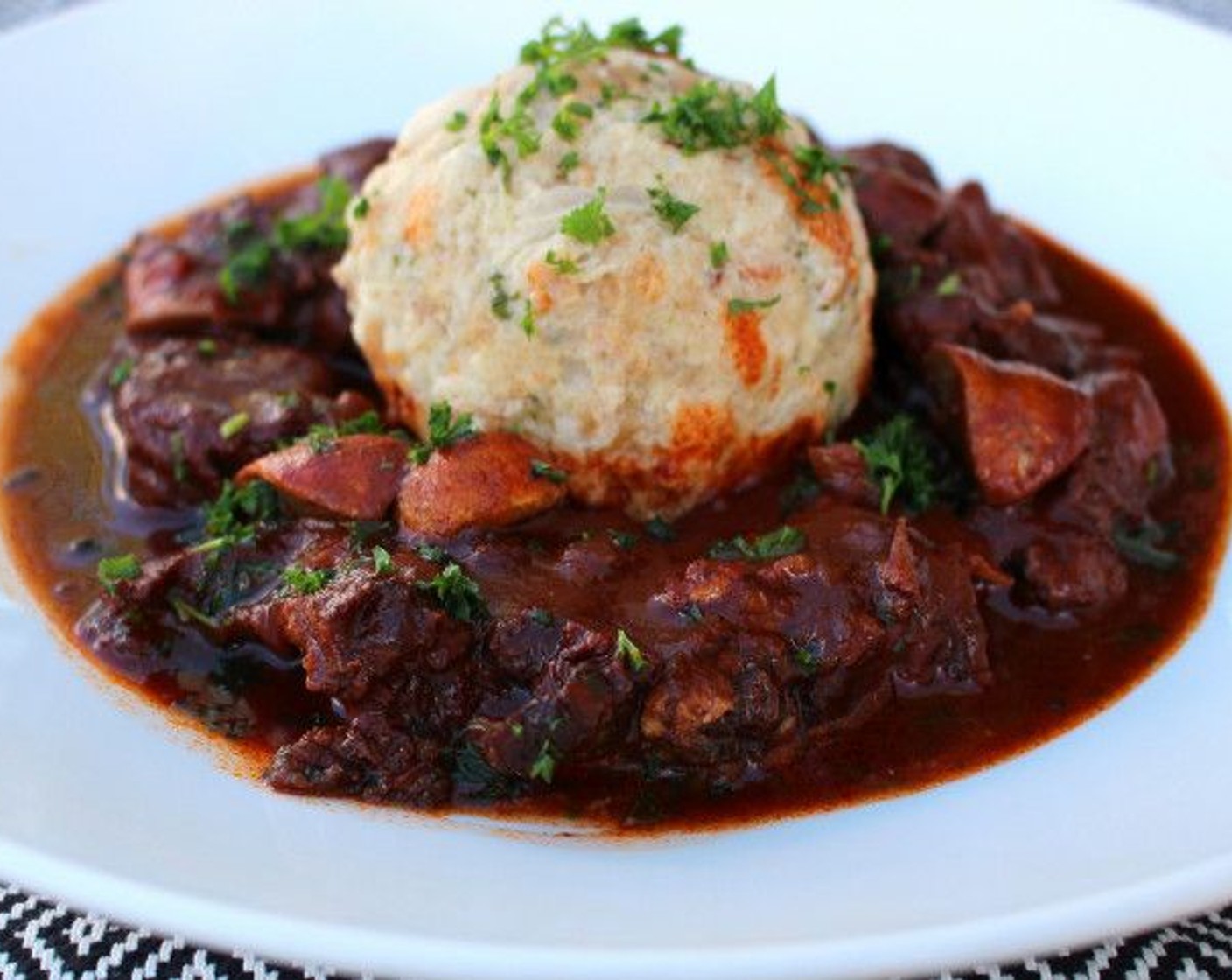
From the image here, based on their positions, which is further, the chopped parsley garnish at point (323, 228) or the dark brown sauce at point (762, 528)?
the chopped parsley garnish at point (323, 228)

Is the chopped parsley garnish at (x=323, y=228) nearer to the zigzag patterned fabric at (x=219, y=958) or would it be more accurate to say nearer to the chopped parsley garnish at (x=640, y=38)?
the chopped parsley garnish at (x=640, y=38)

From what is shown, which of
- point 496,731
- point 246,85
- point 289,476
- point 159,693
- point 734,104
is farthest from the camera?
point 246,85

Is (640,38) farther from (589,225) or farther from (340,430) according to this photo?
(340,430)

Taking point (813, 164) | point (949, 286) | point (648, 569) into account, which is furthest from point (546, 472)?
point (949, 286)

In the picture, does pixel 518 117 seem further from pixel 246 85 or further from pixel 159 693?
pixel 246 85

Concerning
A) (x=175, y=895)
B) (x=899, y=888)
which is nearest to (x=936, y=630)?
(x=899, y=888)

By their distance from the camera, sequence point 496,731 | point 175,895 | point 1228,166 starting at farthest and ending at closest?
point 1228,166, point 496,731, point 175,895

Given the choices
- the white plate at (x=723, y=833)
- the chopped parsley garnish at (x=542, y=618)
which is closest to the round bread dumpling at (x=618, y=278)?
the chopped parsley garnish at (x=542, y=618)
